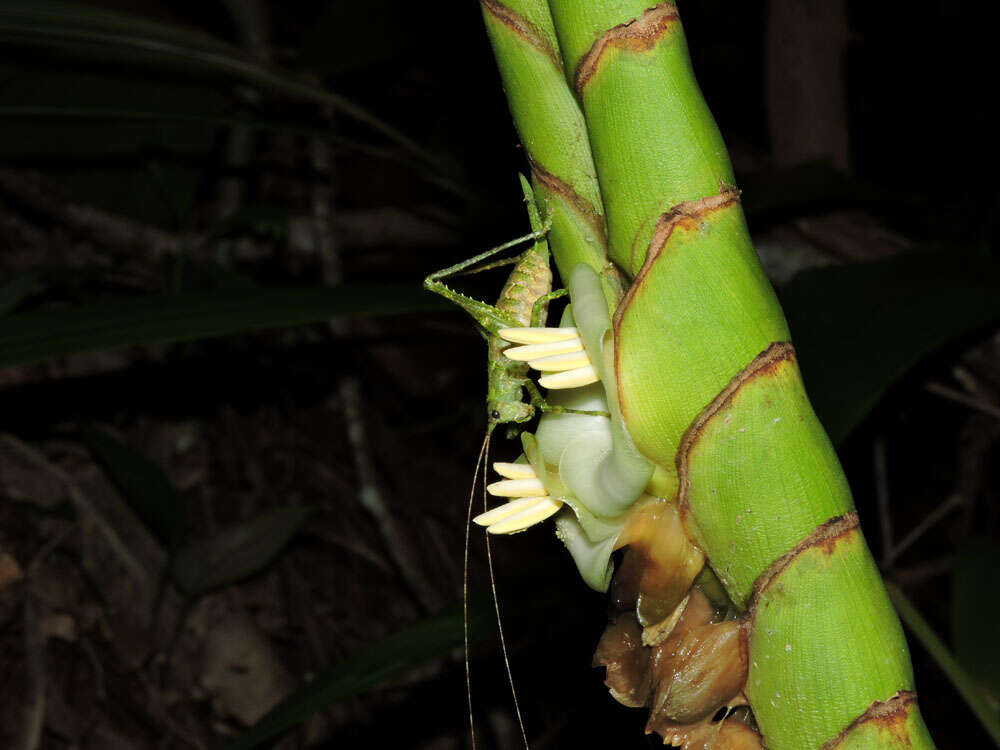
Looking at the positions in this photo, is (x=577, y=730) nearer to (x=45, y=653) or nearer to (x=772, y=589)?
(x=45, y=653)

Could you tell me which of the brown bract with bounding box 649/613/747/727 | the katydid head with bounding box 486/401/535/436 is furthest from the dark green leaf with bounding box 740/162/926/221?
the brown bract with bounding box 649/613/747/727

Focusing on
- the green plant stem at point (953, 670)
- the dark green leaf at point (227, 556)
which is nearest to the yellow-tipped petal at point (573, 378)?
the green plant stem at point (953, 670)

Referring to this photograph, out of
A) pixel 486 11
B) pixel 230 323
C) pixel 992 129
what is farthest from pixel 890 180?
pixel 486 11

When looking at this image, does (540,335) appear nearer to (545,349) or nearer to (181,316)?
(545,349)

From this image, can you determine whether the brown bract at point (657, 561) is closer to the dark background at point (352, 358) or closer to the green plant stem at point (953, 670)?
the dark background at point (352, 358)

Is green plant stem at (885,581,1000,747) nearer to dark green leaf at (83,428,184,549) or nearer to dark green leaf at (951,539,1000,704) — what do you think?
dark green leaf at (951,539,1000,704)

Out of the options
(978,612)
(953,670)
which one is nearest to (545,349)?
(953,670)
